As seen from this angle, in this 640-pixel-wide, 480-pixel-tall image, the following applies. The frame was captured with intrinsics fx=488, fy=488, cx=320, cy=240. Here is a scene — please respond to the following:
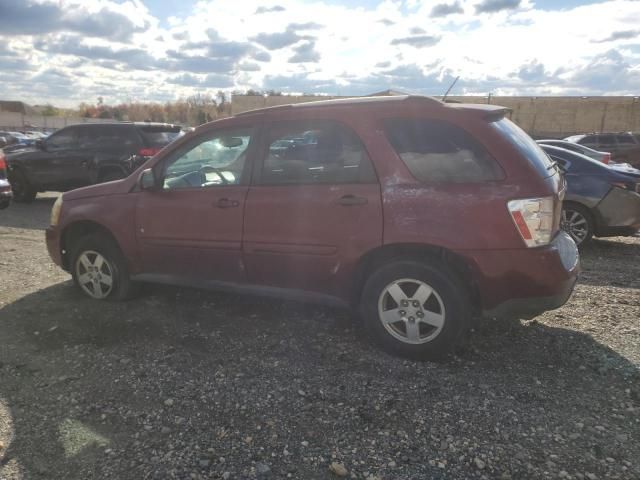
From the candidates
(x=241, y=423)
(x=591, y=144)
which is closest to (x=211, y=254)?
(x=241, y=423)

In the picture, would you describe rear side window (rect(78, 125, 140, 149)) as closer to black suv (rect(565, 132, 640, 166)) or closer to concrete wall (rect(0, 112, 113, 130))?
black suv (rect(565, 132, 640, 166))

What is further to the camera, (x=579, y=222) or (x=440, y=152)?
(x=579, y=222)

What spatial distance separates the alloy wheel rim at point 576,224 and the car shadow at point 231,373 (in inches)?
137

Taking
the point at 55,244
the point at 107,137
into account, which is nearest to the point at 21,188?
the point at 107,137

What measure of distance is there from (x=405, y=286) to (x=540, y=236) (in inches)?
36.5

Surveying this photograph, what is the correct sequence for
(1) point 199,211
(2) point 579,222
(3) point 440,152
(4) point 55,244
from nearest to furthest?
(3) point 440,152, (1) point 199,211, (4) point 55,244, (2) point 579,222

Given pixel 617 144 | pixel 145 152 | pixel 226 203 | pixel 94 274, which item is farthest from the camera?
pixel 617 144

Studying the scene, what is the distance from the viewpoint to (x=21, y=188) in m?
11.5

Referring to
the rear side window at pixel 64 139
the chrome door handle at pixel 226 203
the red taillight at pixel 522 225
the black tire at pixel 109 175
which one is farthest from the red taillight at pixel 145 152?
the red taillight at pixel 522 225

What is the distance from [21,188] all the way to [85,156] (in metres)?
2.28

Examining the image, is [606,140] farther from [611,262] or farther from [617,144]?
[611,262]

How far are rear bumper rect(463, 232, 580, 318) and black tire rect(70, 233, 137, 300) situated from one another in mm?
3127

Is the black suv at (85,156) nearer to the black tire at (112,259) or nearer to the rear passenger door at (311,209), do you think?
the black tire at (112,259)

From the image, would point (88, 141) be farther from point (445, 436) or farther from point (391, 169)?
point (445, 436)
